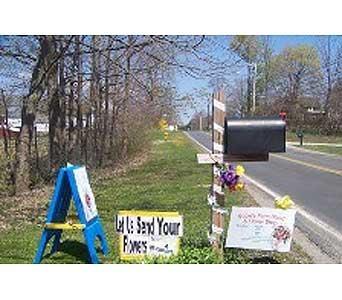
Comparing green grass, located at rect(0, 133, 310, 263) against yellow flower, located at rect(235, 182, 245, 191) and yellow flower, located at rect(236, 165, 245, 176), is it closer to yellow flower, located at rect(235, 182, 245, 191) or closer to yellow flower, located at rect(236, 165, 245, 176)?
yellow flower, located at rect(235, 182, 245, 191)

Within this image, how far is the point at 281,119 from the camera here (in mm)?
4984

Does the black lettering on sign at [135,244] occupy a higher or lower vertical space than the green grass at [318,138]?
lower

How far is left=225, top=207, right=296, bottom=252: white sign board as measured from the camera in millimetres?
4932

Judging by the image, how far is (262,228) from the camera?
195 inches

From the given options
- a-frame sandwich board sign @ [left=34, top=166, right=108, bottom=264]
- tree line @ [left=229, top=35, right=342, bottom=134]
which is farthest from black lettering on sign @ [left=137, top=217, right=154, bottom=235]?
tree line @ [left=229, top=35, right=342, bottom=134]

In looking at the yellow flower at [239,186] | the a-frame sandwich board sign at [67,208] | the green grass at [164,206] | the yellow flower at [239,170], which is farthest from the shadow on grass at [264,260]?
the a-frame sandwich board sign at [67,208]

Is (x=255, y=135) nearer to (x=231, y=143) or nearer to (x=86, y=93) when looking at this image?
(x=231, y=143)

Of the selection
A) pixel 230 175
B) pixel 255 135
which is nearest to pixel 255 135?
pixel 255 135

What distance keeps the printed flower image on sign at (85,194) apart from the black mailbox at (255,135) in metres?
1.22

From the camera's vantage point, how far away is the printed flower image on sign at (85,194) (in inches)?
195

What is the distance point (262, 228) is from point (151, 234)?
0.87 metres

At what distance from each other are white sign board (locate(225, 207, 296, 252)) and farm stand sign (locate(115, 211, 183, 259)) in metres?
0.45

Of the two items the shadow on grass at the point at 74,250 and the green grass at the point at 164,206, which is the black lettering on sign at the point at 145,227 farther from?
the shadow on grass at the point at 74,250
